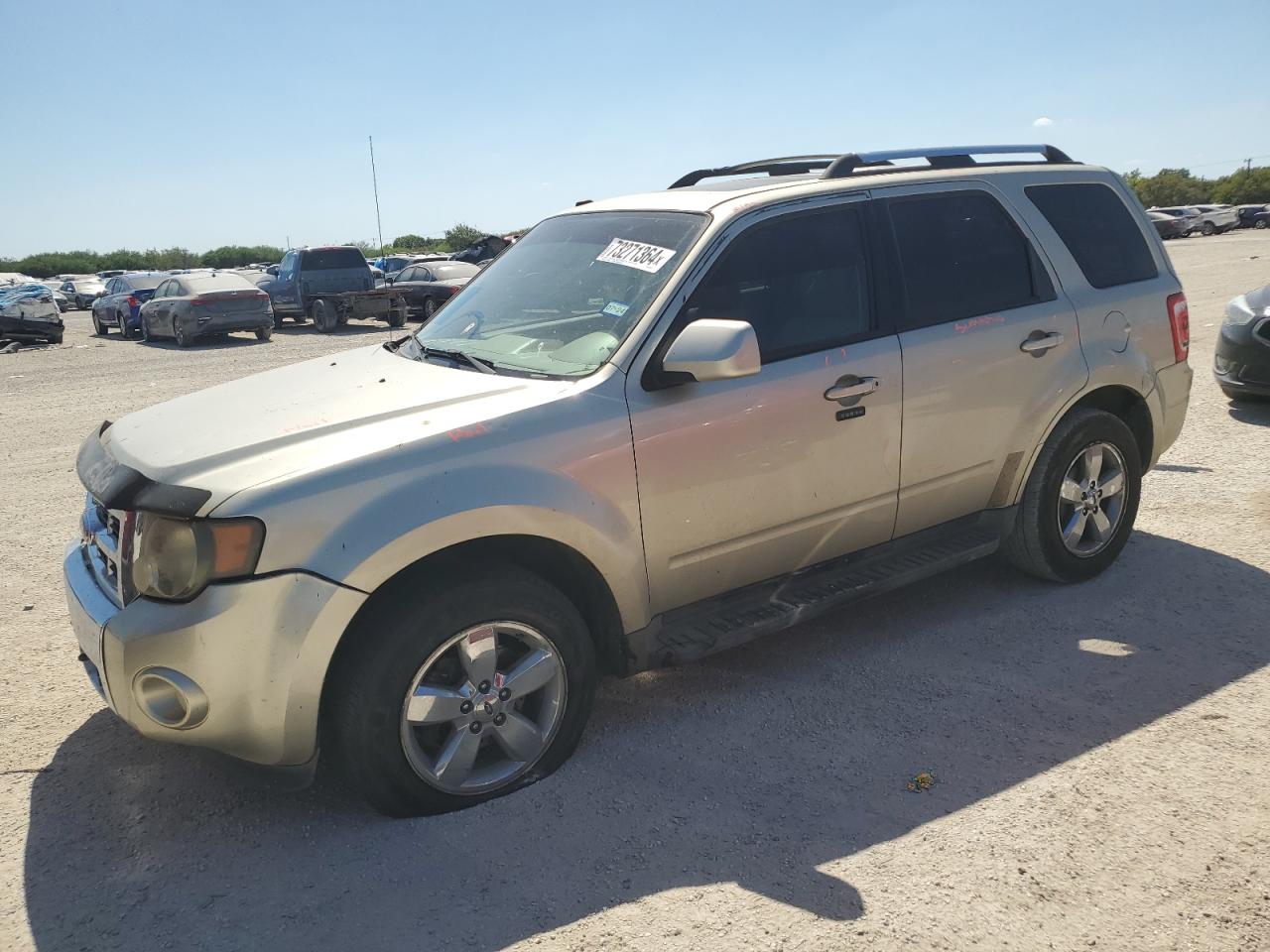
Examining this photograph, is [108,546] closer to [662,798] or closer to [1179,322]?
[662,798]

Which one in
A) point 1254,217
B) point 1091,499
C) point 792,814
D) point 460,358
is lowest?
point 792,814

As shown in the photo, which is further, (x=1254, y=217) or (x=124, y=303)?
(x=1254, y=217)

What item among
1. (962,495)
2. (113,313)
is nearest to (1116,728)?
(962,495)

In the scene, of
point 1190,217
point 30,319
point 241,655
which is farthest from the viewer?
point 1190,217

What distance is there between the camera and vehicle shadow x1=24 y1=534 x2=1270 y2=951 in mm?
2764

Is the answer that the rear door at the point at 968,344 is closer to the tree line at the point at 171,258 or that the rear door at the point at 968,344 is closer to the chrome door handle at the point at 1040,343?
the chrome door handle at the point at 1040,343

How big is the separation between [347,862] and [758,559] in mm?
A: 1734

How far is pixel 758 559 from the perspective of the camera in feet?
12.3

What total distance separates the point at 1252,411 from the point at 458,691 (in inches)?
310

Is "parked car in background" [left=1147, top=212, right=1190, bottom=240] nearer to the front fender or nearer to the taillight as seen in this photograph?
the taillight

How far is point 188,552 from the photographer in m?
2.81

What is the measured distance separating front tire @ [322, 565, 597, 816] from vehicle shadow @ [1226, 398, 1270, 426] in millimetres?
6956

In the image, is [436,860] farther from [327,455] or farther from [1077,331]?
[1077,331]

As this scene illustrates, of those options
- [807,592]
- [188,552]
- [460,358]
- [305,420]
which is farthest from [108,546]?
[807,592]
